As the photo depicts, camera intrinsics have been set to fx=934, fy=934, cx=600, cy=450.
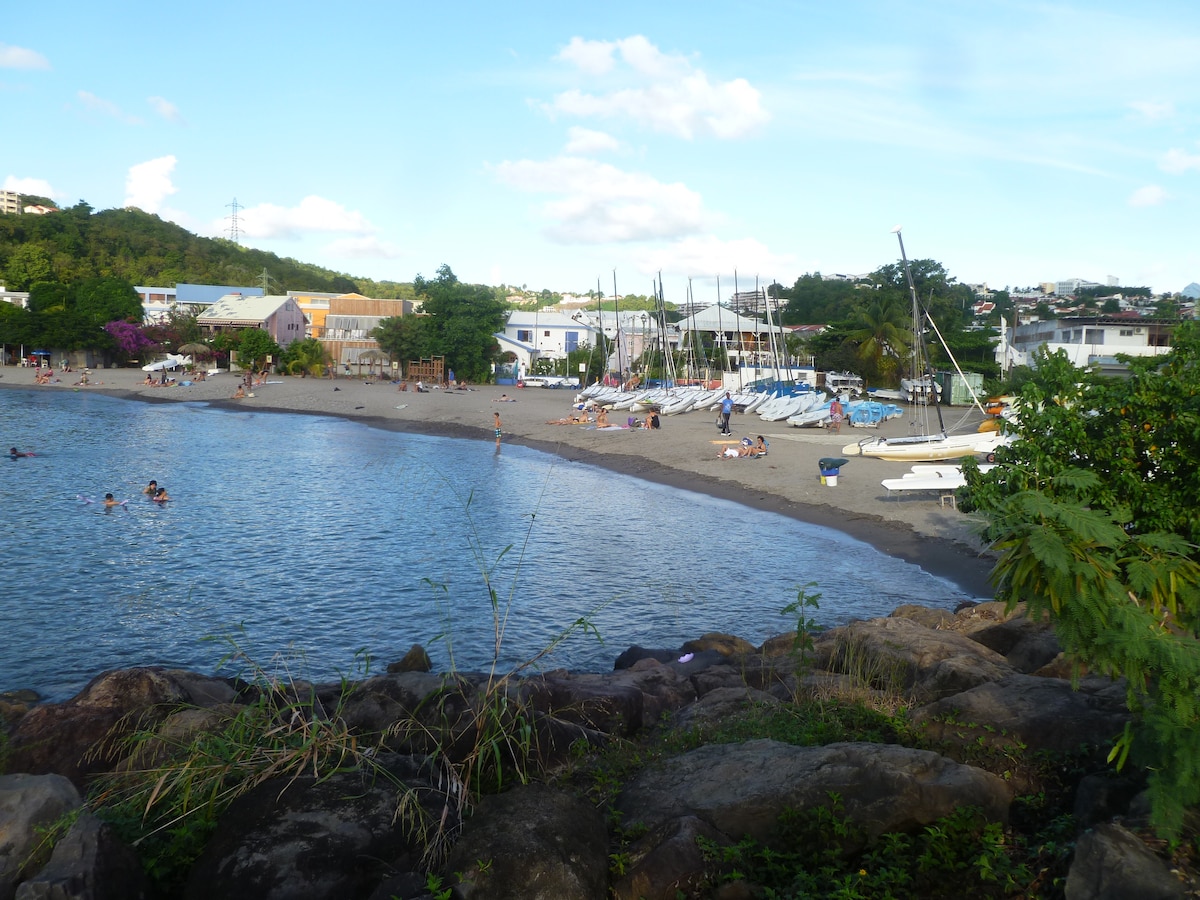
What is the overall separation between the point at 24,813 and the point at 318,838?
1.91 meters

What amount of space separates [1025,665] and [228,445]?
36.3 metres

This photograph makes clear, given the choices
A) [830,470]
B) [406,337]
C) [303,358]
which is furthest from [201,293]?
[830,470]

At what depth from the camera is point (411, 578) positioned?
1883 cm

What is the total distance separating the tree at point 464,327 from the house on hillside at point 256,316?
12.6 m

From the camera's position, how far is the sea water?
1439 centimetres

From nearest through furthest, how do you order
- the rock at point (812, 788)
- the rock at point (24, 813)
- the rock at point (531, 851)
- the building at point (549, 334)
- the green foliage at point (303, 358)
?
1. the rock at point (531, 851)
2. the rock at point (24, 813)
3. the rock at point (812, 788)
4. the green foliage at point (303, 358)
5. the building at point (549, 334)

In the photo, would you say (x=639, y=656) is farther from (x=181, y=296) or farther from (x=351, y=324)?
(x=181, y=296)

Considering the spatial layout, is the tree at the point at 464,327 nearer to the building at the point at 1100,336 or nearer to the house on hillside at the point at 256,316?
the house on hillside at the point at 256,316

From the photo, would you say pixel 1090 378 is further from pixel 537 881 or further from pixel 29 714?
pixel 29 714

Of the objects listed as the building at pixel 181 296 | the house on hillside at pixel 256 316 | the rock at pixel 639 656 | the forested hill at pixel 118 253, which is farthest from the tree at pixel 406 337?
the rock at pixel 639 656

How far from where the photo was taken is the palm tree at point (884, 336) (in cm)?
6209

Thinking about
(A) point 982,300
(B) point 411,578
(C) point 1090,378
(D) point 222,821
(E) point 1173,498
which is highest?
(A) point 982,300

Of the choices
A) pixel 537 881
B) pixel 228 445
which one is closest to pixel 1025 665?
pixel 537 881

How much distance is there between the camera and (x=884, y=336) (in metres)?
63.5
